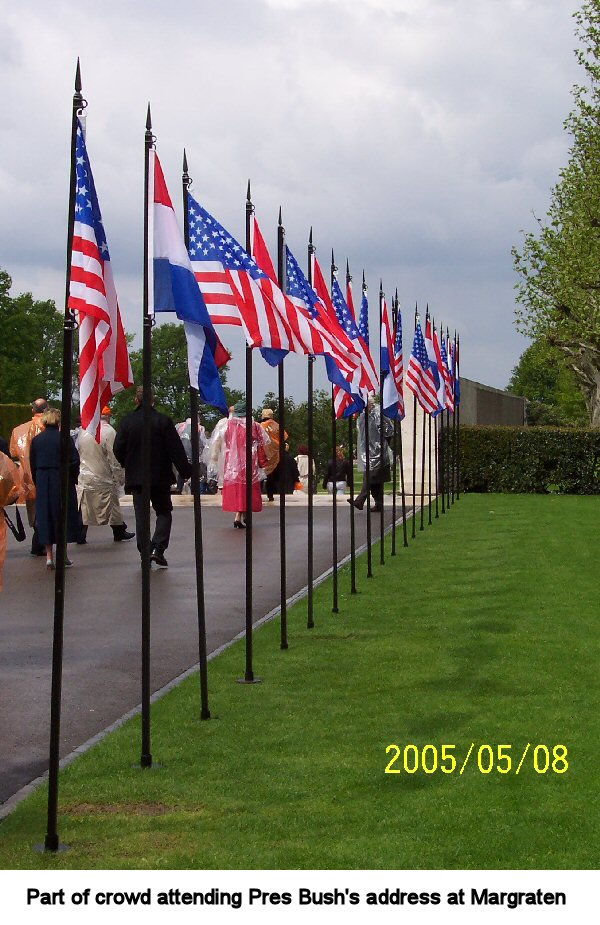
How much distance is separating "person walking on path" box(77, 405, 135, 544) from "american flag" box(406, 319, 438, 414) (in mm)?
4703

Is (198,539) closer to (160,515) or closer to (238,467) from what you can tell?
(160,515)

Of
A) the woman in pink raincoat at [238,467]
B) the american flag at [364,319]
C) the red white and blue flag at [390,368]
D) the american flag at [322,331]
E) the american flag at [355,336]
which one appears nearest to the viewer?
the american flag at [322,331]

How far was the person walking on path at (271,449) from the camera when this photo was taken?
88.2ft

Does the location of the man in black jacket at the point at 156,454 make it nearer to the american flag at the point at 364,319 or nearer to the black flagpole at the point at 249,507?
the american flag at the point at 364,319

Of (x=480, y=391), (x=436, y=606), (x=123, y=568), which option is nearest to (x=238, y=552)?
(x=123, y=568)

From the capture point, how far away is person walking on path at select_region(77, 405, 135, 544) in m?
21.1

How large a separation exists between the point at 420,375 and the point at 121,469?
5.28 metres

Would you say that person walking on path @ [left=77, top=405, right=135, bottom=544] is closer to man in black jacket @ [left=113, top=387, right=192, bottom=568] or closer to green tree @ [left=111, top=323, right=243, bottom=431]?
man in black jacket @ [left=113, top=387, right=192, bottom=568]

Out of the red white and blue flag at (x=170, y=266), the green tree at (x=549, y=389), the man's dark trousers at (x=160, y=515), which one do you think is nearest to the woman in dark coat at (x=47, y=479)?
the man's dark trousers at (x=160, y=515)

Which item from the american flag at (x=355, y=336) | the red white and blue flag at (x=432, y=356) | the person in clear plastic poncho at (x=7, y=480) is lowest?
the person in clear plastic poncho at (x=7, y=480)

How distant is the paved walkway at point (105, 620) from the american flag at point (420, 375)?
2333mm

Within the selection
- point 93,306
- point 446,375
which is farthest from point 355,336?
point 446,375

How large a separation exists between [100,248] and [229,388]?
291 ft
